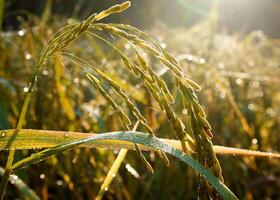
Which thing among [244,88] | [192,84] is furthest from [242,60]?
[192,84]

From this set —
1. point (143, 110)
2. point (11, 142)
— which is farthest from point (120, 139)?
point (143, 110)

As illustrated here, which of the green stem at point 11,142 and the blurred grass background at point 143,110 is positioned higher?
the green stem at point 11,142

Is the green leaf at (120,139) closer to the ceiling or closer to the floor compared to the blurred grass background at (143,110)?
closer to the ceiling

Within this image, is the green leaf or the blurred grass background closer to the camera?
the green leaf

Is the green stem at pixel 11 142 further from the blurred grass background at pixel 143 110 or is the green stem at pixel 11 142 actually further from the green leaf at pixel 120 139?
the blurred grass background at pixel 143 110

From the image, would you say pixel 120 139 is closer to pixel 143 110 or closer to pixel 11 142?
pixel 11 142

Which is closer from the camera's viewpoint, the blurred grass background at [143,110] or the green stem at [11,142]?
the green stem at [11,142]

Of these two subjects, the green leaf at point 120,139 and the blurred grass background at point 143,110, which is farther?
the blurred grass background at point 143,110

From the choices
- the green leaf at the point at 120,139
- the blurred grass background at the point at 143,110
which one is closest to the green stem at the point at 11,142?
the green leaf at the point at 120,139

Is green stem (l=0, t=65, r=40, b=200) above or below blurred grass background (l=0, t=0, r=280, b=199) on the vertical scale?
above

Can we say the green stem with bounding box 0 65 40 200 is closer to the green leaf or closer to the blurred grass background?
the green leaf

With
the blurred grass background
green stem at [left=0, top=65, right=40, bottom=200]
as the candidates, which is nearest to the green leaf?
green stem at [left=0, top=65, right=40, bottom=200]

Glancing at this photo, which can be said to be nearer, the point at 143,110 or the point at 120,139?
the point at 120,139
